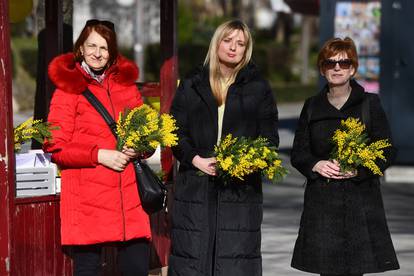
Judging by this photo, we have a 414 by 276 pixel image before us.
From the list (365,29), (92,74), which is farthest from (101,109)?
(365,29)

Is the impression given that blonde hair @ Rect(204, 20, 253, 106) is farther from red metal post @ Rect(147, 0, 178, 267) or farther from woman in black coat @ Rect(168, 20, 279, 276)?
red metal post @ Rect(147, 0, 178, 267)

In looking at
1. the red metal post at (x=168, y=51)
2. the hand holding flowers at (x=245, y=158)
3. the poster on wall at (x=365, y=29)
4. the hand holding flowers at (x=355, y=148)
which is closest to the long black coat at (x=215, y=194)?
the hand holding flowers at (x=245, y=158)

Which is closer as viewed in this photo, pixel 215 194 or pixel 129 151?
pixel 129 151

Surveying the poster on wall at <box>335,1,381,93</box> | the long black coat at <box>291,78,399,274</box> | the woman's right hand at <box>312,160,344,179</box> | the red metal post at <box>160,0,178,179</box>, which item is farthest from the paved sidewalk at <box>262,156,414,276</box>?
the woman's right hand at <box>312,160,344,179</box>

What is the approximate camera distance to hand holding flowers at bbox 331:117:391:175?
608cm

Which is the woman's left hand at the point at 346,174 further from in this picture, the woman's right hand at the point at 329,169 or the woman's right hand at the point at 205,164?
the woman's right hand at the point at 205,164

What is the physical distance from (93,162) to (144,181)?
275 millimetres

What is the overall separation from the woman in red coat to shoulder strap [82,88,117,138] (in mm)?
22

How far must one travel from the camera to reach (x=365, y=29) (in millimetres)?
14297

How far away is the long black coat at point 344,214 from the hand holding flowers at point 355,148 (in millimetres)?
66

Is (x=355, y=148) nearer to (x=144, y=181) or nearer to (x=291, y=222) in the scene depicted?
(x=144, y=181)

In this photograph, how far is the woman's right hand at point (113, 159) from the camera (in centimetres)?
574

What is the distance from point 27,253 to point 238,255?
3.68ft

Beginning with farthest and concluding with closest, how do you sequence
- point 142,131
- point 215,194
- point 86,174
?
point 215,194, point 86,174, point 142,131
